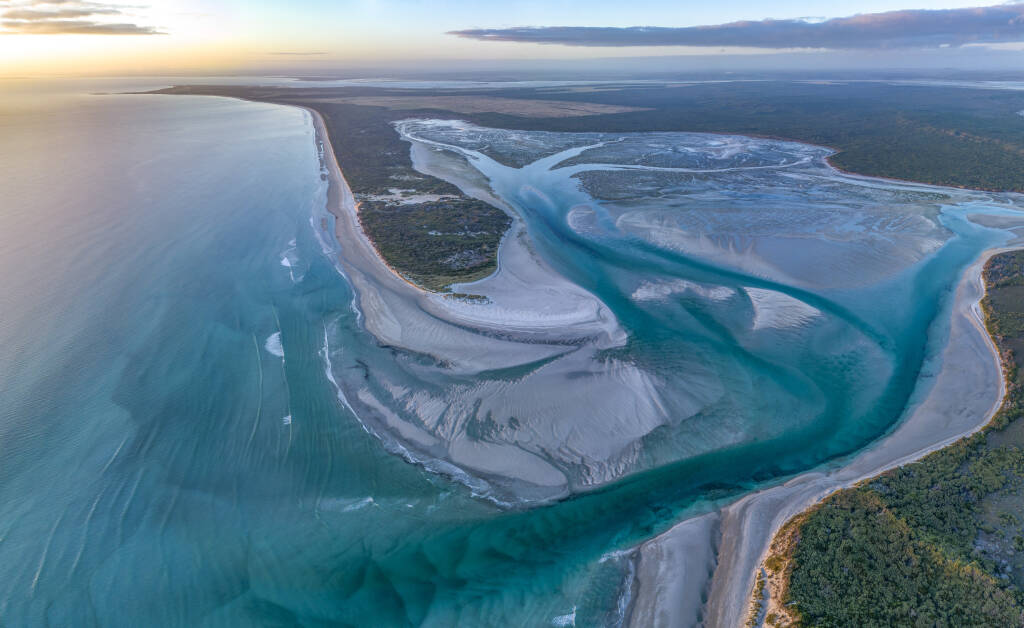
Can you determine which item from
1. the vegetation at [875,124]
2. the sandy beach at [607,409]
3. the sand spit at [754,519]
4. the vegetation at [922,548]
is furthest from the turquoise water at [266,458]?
the vegetation at [875,124]

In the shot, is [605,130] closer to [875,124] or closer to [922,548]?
[875,124]

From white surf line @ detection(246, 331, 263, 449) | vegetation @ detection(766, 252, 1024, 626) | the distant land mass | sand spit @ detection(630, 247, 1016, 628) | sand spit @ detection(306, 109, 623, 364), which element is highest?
the distant land mass

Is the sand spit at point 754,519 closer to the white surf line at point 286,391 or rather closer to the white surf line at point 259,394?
the white surf line at point 286,391

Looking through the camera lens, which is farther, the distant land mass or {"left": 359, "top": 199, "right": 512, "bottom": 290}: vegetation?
the distant land mass

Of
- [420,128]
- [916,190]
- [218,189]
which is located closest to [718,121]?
[916,190]

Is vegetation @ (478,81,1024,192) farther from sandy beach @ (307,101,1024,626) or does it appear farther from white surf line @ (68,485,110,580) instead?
white surf line @ (68,485,110,580)

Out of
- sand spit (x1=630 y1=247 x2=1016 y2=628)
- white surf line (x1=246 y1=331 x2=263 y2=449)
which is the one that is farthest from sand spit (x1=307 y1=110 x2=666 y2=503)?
white surf line (x1=246 y1=331 x2=263 y2=449)

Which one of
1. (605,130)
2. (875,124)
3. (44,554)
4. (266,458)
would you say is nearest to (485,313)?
(266,458)
